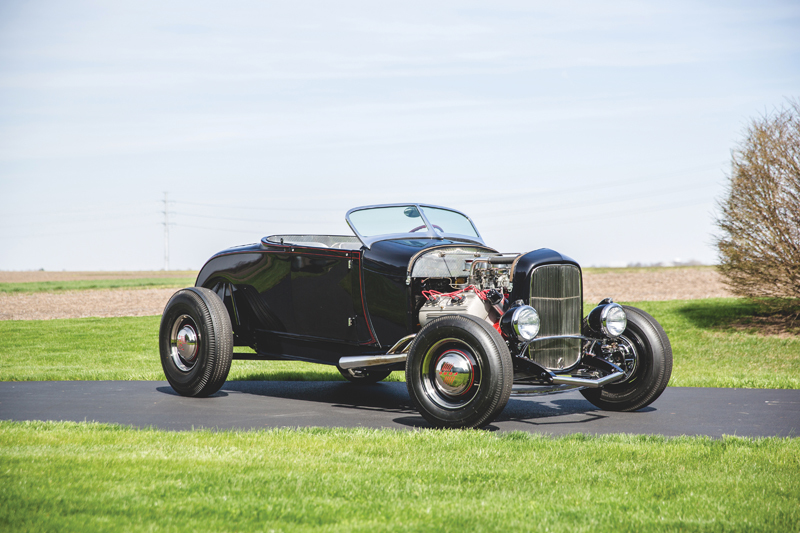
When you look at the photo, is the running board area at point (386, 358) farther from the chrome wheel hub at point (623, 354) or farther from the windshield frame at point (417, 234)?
the chrome wheel hub at point (623, 354)

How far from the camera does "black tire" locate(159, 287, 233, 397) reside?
8.33 meters

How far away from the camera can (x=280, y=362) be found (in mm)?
14219

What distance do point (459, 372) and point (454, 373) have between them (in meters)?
0.05

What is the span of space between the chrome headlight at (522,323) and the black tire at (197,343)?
3264mm

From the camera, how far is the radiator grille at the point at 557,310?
7.21 m

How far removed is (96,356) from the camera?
13.9m

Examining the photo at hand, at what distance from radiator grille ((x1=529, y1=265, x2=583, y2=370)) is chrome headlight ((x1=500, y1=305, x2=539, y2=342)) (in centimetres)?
35

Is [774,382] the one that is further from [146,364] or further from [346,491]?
[146,364]

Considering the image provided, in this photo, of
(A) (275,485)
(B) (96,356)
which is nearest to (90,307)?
(B) (96,356)

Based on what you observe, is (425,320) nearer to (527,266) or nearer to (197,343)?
(527,266)

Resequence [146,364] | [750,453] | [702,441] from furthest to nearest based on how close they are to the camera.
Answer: [146,364], [702,441], [750,453]

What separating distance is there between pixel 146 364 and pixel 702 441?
9.71 metres

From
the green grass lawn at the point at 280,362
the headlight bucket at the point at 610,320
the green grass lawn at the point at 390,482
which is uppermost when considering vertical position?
the headlight bucket at the point at 610,320

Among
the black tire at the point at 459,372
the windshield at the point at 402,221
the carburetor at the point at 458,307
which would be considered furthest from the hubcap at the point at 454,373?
the windshield at the point at 402,221
